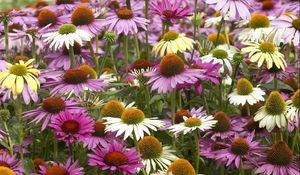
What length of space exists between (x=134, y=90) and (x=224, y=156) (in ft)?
1.80

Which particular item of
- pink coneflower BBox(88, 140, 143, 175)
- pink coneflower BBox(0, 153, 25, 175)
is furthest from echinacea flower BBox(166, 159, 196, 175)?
pink coneflower BBox(0, 153, 25, 175)

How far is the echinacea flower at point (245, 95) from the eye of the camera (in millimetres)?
2361

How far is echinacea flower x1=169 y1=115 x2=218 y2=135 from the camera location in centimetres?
210

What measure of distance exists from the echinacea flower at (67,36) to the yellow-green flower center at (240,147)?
706 mm

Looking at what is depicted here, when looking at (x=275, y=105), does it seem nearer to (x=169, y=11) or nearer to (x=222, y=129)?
(x=222, y=129)

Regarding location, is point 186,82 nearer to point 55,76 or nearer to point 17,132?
point 55,76

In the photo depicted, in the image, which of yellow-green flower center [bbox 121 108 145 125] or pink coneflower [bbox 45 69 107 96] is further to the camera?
pink coneflower [bbox 45 69 107 96]

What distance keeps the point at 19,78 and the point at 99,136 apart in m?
0.33

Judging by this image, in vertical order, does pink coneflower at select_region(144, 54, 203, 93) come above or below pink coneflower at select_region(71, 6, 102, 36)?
below

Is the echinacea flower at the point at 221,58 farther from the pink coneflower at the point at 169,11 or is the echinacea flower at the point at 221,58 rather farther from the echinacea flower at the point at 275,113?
the echinacea flower at the point at 275,113

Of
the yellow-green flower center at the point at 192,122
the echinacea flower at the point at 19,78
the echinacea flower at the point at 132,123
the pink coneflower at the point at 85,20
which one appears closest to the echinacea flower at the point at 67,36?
the pink coneflower at the point at 85,20

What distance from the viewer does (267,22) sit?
2990 millimetres

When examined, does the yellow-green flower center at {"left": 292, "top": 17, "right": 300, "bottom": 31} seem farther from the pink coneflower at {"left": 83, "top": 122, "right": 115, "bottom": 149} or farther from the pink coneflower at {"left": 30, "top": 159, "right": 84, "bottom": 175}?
the pink coneflower at {"left": 30, "top": 159, "right": 84, "bottom": 175}

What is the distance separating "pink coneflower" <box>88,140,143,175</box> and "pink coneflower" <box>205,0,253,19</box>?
2.71 ft
